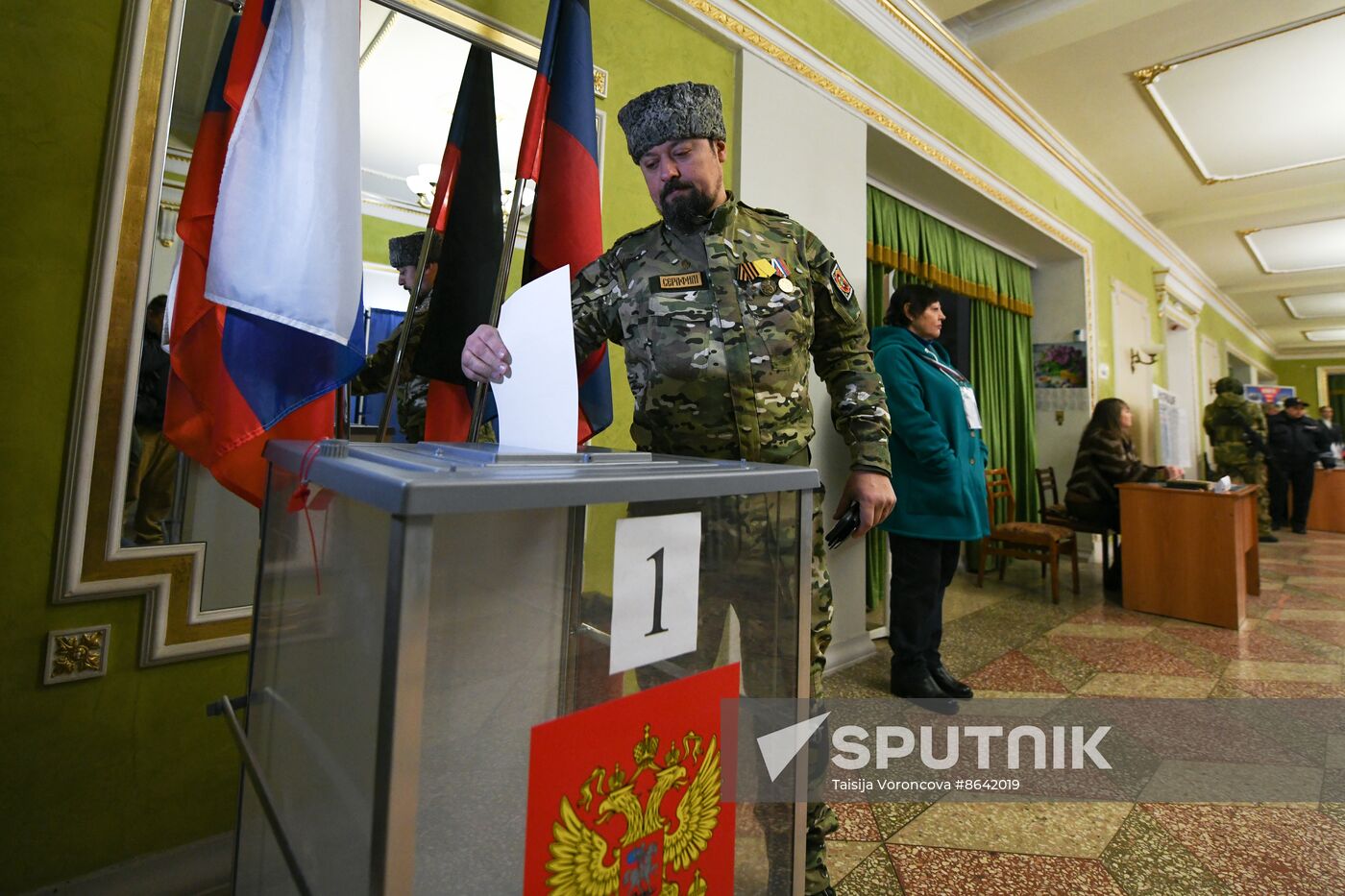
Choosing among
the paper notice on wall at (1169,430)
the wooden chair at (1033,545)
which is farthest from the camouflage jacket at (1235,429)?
the wooden chair at (1033,545)

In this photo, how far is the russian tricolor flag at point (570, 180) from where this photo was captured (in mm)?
1338

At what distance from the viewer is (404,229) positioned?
54.9 inches

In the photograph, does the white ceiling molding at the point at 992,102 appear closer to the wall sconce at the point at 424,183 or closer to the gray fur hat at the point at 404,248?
the wall sconce at the point at 424,183

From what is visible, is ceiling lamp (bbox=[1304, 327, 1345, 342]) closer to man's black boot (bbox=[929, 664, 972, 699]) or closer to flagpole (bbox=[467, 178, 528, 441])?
man's black boot (bbox=[929, 664, 972, 699])

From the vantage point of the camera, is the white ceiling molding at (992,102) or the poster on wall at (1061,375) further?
the poster on wall at (1061,375)

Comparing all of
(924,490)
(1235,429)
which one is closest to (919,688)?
(924,490)

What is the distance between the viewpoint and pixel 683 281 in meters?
1.05

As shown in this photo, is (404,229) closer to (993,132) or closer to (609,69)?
(609,69)

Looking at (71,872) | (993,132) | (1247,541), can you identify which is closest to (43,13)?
(71,872)

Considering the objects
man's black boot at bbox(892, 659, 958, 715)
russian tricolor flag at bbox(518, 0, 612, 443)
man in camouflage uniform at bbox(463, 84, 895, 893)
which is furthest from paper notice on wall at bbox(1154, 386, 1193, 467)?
russian tricolor flag at bbox(518, 0, 612, 443)

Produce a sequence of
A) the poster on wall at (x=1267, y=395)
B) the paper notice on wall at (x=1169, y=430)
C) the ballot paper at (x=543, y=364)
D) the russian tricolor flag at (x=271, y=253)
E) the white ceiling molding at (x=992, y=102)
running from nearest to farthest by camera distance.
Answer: the ballot paper at (x=543, y=364) → the russian tricolor flag at (x=271, y=253) → the white ceiling molding at (x=992, y=102) → the paper notice on wall at (x=1169, y=430) → the poster on wall at (x=1267, y=395)

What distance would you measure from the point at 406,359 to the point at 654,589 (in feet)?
3.33

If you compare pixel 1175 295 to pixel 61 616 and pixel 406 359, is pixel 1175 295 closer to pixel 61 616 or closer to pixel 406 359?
pixel 406 359

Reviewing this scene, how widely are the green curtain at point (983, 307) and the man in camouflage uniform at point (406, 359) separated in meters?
2.31
